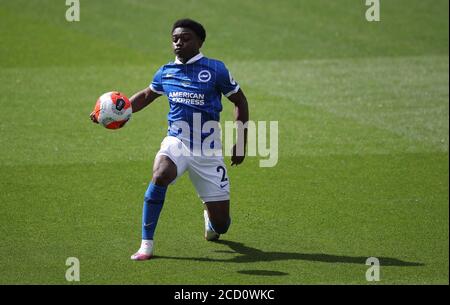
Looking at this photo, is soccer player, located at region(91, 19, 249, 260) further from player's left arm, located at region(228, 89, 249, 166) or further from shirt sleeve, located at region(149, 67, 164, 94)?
shirt sleeve, located at region(149, 67, 164, 94)

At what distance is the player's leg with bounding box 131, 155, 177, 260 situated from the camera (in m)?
9.01

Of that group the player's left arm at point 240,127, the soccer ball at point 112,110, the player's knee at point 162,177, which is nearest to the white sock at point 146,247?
the player's knee at point 162,177

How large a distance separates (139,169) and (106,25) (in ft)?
26.9

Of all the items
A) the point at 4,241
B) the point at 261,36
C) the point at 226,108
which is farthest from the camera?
the point at 261,36

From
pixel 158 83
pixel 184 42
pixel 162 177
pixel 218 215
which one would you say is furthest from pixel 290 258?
pixel 184 42

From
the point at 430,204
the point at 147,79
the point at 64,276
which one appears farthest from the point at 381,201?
the point at 147,79

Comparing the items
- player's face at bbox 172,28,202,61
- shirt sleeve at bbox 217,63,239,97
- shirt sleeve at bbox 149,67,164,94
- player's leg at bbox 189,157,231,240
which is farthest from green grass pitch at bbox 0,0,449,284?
player's face at bbox 172,28,202,61

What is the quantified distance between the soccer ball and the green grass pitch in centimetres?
Result: 133

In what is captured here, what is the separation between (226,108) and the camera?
15.6m

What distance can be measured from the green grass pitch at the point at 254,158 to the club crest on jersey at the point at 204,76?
184cm

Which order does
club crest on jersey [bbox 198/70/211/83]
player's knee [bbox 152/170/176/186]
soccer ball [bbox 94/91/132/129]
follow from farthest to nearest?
soccer ball [bbox 94/91/132/129] < club crest on jersey [bbox 198/70/211/83] < player's knee [bbox 152/170/176/186]

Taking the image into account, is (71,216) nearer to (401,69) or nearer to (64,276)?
(64,276)

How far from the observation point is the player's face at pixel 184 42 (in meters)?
9.25

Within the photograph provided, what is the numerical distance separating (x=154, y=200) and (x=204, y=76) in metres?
1.43
